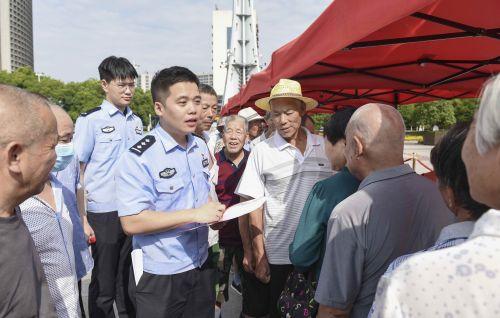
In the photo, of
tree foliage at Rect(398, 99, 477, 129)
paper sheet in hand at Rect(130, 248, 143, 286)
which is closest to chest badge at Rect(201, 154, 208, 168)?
paper sheet in hand at Rect(130, 248, 143, 286)

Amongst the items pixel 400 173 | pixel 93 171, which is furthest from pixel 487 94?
pixel 93 171

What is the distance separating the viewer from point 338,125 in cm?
209

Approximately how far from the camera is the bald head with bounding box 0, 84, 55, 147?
3.50 ft

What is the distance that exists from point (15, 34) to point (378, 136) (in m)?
108

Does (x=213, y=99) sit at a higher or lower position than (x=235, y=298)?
higher

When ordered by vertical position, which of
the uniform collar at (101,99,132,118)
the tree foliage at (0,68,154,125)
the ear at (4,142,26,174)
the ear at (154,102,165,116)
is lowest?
the ear at (4,142,26,174)

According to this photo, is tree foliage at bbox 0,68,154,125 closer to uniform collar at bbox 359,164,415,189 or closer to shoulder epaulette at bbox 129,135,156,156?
shoulder epaulette at bbox 129,135,156,156

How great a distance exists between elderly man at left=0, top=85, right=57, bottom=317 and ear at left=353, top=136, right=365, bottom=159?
124 cm

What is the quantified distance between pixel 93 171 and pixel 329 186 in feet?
7.68

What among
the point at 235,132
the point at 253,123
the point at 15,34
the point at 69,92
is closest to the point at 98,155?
the point at 235,132

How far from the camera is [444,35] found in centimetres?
268

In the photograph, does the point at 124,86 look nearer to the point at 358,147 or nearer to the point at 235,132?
the point at 235,132

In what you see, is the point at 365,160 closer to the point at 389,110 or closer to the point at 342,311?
the point at 389,110

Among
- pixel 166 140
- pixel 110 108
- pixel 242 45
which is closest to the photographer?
pixel 166 140
